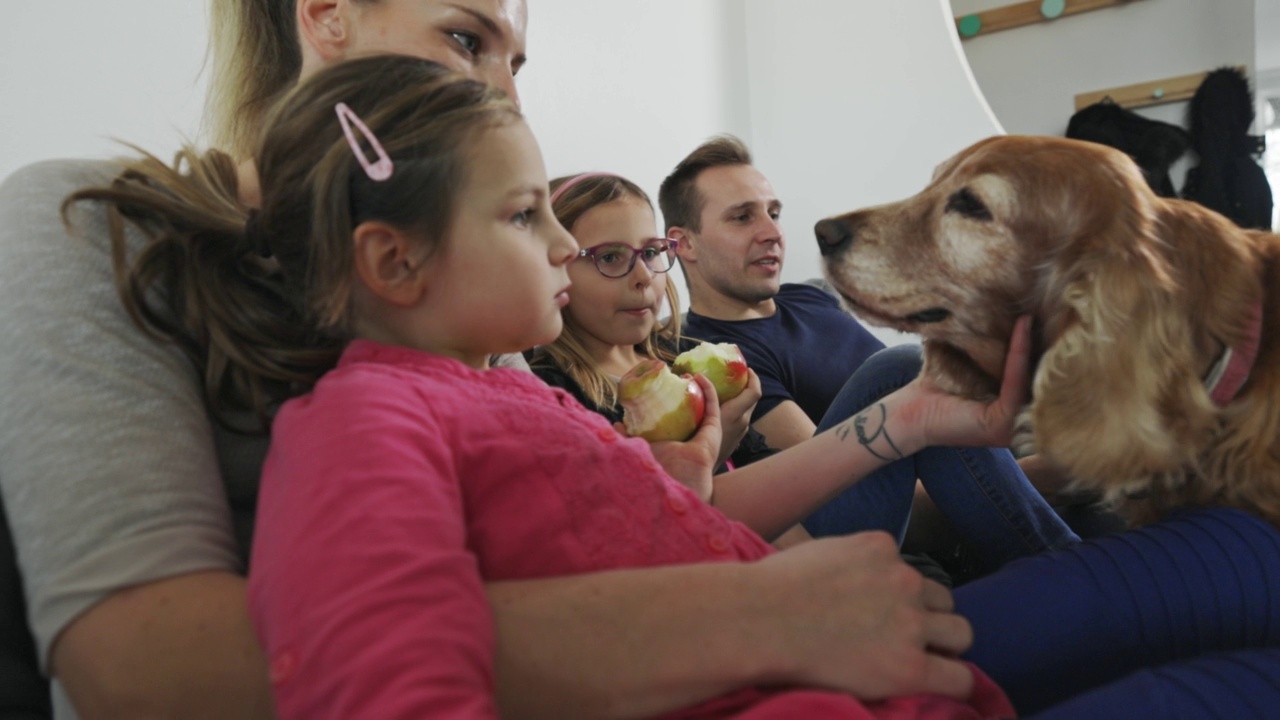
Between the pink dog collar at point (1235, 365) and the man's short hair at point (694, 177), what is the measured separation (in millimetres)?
1617

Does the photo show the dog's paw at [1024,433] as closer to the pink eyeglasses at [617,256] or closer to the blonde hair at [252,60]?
the pink eyeglasses at [617,256]

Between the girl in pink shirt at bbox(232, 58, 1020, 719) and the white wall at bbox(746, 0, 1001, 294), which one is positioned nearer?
the girl in pink shirt at bbox(232, 58, 1020, 719)

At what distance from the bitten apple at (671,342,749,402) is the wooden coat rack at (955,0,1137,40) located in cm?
426

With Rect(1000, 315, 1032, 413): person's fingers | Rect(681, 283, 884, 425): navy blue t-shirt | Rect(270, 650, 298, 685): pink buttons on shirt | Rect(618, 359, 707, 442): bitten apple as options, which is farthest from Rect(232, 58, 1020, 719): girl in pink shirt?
Rect(681, 283, 884, 425): navy blue t-shirt

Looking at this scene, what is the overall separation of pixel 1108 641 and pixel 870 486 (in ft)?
1.85

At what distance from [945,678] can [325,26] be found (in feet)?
3.43

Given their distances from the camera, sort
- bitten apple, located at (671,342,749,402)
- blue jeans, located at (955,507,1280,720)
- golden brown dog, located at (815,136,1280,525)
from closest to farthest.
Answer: blue jeans, located at (955,507,1280,720) < golden brown dog, located at (815,136,1280,525) < bitten apple, located at (671,342,749,402)

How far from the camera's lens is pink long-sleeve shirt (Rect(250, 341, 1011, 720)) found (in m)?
0.51

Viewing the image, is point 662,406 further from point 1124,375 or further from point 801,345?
point 801,345

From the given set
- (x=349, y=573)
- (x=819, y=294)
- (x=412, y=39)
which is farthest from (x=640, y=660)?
(x=819, y=294)

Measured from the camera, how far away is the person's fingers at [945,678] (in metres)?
0.70

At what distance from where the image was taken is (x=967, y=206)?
1202 mm


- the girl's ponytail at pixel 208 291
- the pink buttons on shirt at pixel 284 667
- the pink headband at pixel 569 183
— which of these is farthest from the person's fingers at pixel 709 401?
the pink buttons on shirt at pixel 284 667

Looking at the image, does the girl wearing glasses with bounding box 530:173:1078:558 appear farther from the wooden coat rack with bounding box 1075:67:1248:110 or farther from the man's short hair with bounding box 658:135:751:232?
the wooden coat rack with bounding box 1075:67:1248:110
